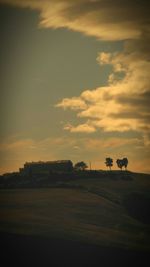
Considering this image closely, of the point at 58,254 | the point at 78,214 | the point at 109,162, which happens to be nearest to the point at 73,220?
the point at 78,214

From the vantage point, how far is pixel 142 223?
7206cm

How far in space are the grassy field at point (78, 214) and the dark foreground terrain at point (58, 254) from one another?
3.97 feet

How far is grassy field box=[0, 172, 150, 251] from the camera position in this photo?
5916cm

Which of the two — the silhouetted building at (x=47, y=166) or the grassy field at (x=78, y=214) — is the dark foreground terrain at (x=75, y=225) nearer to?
the grassy field at (x=78, y=214)

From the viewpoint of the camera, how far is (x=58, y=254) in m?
55.0

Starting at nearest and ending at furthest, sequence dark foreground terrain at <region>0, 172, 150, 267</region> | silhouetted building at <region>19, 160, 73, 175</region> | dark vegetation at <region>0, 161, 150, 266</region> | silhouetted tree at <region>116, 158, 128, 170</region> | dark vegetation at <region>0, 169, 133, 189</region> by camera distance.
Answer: dark foreground terrain at <region>0, 172, 150, 267</region>
dark vegetation at <region>0, 161, 150, 266</region>
dark vegetation at <region>0, 169, 133, 189</region>
silhouetted tree at <region>116, 158, 128, 170</region>
silhouetted building at <region>19, 160, 73, 175</region>

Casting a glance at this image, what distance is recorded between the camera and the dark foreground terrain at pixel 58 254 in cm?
5428

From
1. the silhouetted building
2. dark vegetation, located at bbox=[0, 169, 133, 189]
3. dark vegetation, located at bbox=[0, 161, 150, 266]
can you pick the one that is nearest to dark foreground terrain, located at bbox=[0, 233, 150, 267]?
dark vegetation, located at bbox=[0, 161, 150, 266]

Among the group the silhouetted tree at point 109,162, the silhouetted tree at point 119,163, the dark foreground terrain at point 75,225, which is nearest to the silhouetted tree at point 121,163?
the silhouetted tree at point 119,163

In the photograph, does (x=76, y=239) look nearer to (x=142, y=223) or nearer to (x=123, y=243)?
(x=123, y=243)

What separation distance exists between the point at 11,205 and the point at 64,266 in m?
20.1

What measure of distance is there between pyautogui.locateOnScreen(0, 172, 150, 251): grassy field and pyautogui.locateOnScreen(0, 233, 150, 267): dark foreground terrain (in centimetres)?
121

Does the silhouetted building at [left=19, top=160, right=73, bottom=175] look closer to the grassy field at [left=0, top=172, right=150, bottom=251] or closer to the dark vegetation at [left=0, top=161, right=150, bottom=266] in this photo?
the dark vegetation at [left=0, top=161, right=150, bottom=266]

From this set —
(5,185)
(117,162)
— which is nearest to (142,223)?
(5,185)
